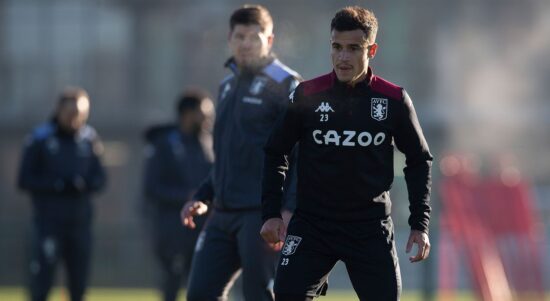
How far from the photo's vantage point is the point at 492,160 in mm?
43750

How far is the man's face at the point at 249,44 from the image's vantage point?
27.0 feet

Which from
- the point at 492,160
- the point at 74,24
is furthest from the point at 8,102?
the point at 492,160

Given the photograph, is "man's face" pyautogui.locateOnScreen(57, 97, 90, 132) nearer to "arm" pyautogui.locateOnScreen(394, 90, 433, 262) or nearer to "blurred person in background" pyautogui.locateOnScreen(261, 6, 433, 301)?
"blurred person in background" pyautogui.locateOnScreen(261, 6, 433, 301)

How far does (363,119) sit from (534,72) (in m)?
39.0

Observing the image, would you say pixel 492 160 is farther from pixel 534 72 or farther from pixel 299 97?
pixel 299 97

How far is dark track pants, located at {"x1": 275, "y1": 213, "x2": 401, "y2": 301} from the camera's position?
22.6 ft

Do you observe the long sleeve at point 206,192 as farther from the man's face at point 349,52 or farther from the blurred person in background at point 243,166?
the man's face at point 349,52

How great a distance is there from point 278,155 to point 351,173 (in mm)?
422

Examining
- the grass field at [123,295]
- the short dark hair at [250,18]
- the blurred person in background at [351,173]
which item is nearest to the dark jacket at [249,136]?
the short dark hair at [250,18]

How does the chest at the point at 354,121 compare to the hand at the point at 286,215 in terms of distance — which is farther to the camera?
the hand at the point at 286,215

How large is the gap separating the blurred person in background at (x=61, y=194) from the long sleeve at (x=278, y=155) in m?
5.02

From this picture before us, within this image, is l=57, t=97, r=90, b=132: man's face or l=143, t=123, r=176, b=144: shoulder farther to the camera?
l=143, t=123, r=176, b=144: shoulder

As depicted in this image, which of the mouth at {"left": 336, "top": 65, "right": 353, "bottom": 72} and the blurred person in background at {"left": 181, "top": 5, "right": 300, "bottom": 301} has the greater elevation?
the mouth at {"left": 336, "top": 65, "right": 353, "bottom": 72}

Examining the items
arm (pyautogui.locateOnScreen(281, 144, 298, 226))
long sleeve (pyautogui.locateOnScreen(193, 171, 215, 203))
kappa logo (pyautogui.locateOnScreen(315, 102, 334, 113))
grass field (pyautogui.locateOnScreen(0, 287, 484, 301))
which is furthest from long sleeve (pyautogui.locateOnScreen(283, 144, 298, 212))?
grass field (pyautogui.locateOnScreen(0, 287, 484, 301))
